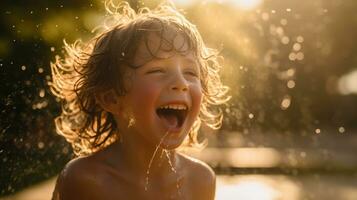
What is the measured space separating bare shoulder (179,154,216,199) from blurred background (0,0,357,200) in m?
1.27

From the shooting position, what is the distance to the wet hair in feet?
10.5

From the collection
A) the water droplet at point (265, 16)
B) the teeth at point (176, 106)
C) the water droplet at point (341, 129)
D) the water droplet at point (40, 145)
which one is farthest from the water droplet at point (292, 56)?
the teeth at point (176, 106)

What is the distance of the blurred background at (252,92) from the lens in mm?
7656

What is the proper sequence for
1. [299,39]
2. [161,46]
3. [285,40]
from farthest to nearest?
[299,39] < [285,40] < [161,46]

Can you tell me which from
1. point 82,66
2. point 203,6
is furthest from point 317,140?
point 82,66

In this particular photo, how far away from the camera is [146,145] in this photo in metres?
3.22

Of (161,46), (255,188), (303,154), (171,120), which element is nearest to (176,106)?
(171,120)

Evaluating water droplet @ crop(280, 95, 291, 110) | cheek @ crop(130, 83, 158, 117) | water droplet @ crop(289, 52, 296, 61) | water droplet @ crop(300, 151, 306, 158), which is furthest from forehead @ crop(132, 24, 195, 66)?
water droplet @ crop(280, 95, 291, 110)

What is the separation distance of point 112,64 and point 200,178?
0.72m

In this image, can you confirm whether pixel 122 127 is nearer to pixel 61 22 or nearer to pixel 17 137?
pixel 61 22

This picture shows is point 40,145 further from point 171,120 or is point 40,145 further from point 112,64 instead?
point 171,120

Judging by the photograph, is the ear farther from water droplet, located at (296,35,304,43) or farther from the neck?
water droplet, located at (296,35,304,43)

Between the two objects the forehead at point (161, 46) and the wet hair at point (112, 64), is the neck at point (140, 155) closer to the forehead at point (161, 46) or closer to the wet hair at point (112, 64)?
the wet hair at point (112, 64)

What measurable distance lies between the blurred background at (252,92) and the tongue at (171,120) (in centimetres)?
155
